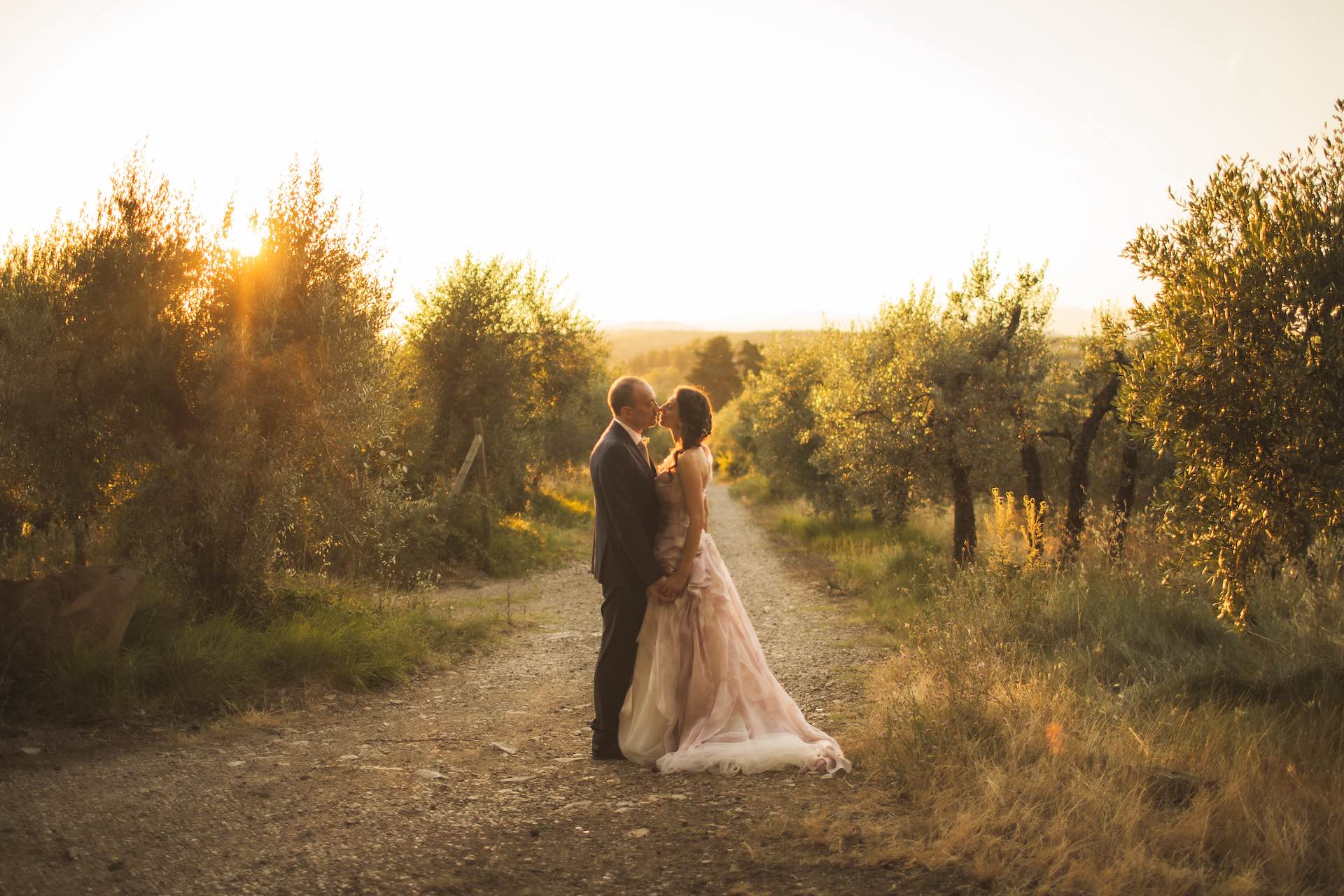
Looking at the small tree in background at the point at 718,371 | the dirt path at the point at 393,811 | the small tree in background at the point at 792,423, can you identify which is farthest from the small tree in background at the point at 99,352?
the small tree in background at the point at 718,371

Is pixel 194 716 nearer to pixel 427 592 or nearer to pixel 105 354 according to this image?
pixel 105 354

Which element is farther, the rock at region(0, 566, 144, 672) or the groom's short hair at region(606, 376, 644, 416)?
the rock at region(0, 566, 144, 672)

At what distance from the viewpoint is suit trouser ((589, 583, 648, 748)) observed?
6.38 m

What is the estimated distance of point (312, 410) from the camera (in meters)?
8.78

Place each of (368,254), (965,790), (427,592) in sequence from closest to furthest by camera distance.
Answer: (965,790) < (368,254) < (427,592)

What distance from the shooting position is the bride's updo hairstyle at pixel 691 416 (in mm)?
6297

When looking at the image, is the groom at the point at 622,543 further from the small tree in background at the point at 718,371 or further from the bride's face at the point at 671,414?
the small tree in background at the point at 718,371

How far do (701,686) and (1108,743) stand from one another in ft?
8.47

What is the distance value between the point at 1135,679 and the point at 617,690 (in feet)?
13.9

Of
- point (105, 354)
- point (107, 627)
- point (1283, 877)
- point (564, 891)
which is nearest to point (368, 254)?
point (105, 354)

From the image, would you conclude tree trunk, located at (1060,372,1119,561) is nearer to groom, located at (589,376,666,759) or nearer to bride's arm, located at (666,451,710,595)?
bride's arm, located at (666,451,710,595)

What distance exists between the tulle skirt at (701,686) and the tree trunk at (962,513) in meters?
7.83

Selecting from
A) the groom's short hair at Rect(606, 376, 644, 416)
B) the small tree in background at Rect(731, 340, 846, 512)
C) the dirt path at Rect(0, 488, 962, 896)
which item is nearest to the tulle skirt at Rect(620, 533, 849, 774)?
the dirt path at Rect(0, 488, 962, 896)

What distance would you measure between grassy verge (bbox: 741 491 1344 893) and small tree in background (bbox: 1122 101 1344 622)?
0.93 meters
